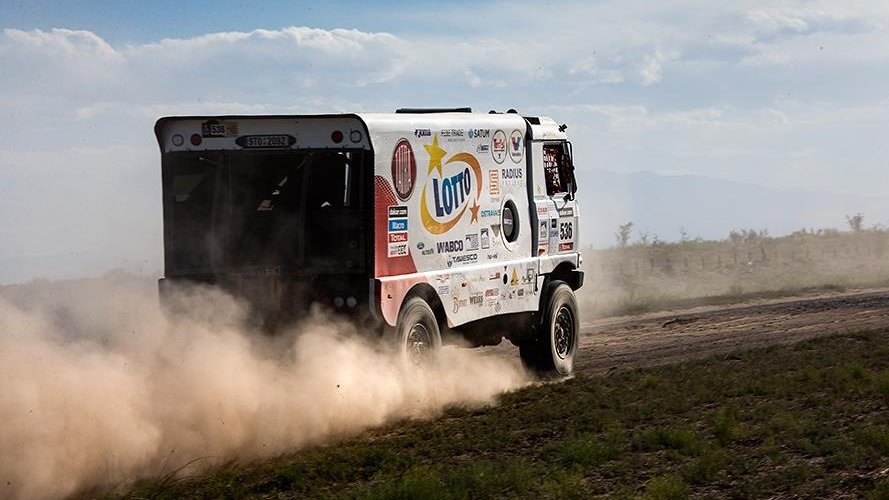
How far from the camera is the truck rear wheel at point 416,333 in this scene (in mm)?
11700

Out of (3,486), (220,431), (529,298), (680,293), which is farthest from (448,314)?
(680,293)

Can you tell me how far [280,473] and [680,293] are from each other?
2541 cm

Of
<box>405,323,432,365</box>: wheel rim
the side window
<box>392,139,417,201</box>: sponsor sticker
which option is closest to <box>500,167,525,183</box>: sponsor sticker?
the side window

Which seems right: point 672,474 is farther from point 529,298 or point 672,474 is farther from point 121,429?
point 529,298

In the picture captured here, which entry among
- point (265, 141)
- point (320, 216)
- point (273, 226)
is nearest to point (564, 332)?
point (320, 216)

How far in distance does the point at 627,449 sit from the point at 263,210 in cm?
411

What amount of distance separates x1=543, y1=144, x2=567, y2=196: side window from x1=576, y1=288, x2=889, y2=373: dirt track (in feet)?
7.50

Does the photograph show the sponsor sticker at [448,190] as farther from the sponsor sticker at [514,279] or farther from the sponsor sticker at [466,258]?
the sponsor sticker at [514,279]

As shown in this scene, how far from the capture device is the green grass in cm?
850

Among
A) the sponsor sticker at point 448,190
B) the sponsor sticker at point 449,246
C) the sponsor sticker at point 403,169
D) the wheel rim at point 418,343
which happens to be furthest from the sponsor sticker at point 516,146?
the wheel rim at point 418,343

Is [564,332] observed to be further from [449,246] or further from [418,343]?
[418,343]

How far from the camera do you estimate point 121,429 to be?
9.25 m

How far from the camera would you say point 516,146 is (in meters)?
14.2

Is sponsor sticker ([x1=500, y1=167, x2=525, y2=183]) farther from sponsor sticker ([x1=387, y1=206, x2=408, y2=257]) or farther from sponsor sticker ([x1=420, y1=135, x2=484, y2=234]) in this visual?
sponsor sticker ([x1=387, y1=206, x2=408, y2=257])
